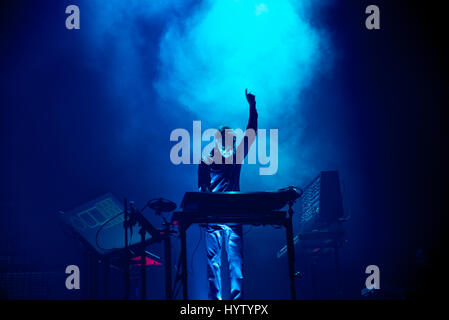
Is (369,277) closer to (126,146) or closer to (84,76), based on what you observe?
(126,146)

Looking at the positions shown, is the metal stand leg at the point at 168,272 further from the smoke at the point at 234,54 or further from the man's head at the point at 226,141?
the smoke at the point at 234,54

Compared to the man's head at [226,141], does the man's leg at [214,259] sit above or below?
below

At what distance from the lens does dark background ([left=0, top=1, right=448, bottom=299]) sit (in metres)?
5.99

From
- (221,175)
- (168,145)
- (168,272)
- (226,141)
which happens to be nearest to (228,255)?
→ (168,272)

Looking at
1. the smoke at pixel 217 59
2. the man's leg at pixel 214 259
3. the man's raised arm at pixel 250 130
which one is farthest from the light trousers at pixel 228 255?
the smoke at pixel 217 59

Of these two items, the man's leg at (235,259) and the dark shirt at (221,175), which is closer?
the man's leg at (235,259)

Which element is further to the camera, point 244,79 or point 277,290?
point 244,79

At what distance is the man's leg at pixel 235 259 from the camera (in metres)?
3.08

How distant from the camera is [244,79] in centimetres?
695

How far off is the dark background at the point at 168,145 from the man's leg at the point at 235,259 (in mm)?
2912

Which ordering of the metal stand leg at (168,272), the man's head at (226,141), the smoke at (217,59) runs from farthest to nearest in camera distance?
1. the smoke at (217,59)
2. the man's head at (226,141)
3. the metal stand leg at (168,272)

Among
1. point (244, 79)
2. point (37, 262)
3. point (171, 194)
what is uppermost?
point (244, 79)
